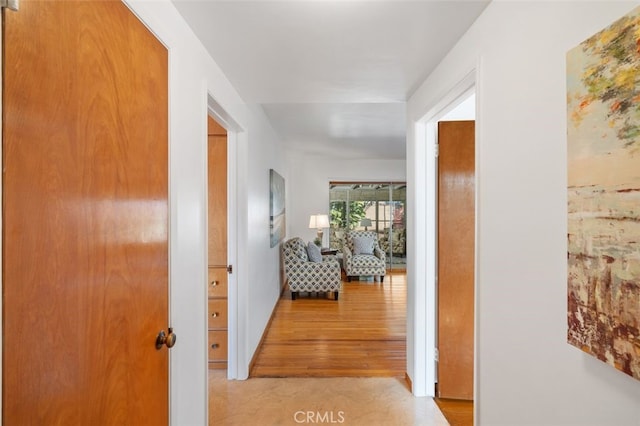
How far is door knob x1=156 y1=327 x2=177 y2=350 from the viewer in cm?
121

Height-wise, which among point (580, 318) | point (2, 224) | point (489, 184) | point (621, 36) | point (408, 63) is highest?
point (408, 63)

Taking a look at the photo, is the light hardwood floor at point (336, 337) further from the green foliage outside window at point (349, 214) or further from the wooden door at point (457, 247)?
the green foliage outside window at point (349, 214)

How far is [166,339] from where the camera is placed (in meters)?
1.25

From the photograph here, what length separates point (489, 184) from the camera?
136 cm

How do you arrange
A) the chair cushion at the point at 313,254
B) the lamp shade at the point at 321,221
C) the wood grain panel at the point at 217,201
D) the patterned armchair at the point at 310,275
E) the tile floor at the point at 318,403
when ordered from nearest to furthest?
the tile floor at the point at 318,403
the wood grain panel at the point at 217,201
the patterned armchair at the point at 310,275
the chair cushion at the point at 313,254
the lamp shade at the point at 321,221

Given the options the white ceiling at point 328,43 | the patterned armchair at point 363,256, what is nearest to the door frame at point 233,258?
the white ceiling at point 328,43

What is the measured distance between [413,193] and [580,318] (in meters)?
1.67

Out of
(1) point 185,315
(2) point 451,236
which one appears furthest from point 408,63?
(1) point 185,315

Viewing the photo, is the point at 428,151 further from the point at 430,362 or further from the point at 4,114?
the point at 4,114

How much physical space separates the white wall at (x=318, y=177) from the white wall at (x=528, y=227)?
18.3ft

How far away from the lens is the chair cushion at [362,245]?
6.57 m

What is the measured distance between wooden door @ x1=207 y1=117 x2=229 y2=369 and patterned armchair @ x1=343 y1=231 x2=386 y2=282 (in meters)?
3.65

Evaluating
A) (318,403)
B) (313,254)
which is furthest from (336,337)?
(313,254)

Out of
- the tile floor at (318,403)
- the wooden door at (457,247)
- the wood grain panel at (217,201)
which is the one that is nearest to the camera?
the tile floor at (318,403)
